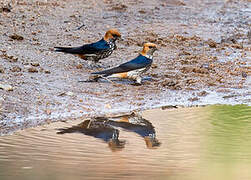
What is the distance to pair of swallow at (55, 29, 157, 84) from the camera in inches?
366

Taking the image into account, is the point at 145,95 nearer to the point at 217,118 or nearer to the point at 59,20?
the point at 217,118

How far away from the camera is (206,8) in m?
16.1

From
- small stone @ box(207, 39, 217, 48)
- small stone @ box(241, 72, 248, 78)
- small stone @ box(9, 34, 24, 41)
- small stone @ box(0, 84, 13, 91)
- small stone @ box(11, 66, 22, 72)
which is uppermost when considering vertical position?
small stone @ box(9, 34, 24, 41)

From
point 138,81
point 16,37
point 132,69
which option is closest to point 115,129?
point 132,69

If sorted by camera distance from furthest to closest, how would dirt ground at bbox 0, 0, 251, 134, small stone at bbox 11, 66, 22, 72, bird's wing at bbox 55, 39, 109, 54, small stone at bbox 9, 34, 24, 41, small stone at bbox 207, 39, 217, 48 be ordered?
small stone at bbox 207, 39, 217, 48 → small stone at bbox 9, 34, 24, 41 → bird's wing at bbox 55, 39, 109, 54 → small stone at bbox 11, 66, 22, 72 → dirt ground at bbox 0, 0, 251, 134

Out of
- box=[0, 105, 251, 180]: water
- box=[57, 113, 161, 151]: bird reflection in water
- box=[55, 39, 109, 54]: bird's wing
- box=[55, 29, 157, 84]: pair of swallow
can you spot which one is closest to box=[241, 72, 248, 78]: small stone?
box=[55, 29, 157, 84]: pair of swallow

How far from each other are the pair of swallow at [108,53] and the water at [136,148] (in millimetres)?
1295

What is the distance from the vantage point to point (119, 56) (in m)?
11.2

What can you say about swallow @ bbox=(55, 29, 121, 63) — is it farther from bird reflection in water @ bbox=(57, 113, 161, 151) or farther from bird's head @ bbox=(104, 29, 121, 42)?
bird reflection in water @ bbox=(57, 113, 161, 151)

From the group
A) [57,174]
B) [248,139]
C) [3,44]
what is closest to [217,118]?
[248,139]

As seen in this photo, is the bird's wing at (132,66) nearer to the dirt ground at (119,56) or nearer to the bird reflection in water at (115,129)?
the dirt ground at (119,56)

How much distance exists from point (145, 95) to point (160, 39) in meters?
3.48

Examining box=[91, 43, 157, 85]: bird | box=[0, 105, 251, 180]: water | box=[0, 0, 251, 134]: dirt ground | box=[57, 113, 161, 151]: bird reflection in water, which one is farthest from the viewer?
box=[91, 43, 157, 85]: bird

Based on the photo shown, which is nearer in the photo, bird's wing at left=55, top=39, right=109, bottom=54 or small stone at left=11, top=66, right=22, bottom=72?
small stone at left=11, top=66, right=22, bottom=72
